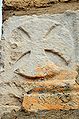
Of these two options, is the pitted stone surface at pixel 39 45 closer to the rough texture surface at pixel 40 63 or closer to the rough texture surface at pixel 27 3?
the rough texture surface at pixel 40 63

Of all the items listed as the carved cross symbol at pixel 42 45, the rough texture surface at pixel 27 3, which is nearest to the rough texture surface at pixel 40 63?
the carved cross symbol at pixel 42 45

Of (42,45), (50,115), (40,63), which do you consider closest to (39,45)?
(42,45)

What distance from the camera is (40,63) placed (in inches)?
78.1

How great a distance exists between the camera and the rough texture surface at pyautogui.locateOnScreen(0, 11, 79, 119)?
6.16 feet

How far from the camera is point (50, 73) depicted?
1955 mm

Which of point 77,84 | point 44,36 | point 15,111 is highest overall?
point 44,36

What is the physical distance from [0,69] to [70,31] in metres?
0.43

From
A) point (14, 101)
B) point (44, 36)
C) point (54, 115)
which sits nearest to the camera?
point (54, 115)

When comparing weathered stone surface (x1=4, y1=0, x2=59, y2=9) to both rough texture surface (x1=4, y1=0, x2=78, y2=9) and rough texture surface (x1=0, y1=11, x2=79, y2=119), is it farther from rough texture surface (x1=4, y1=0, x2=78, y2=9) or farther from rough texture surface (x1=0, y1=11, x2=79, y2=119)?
rough texture surface (x1=0, y1=11, x2=79, y2=119)

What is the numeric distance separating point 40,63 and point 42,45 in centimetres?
11

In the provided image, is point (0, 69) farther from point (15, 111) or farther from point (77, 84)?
point (77, 84)

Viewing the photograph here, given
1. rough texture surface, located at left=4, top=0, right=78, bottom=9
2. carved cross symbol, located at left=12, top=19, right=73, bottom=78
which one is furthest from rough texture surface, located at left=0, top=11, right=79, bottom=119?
rough texture surface, located at left=4, top=0, right=78, bottom=9

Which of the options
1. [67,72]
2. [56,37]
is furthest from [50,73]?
[56,37]

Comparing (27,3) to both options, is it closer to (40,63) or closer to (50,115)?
(40,63)
